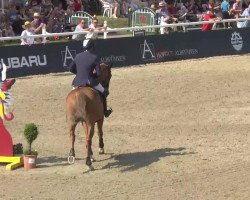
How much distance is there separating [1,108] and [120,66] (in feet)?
38.8

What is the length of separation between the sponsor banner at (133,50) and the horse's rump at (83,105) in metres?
9.19

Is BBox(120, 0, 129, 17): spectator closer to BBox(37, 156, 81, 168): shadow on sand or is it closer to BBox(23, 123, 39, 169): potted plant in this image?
BBox(37, 156, 81, 168): shadow on sand

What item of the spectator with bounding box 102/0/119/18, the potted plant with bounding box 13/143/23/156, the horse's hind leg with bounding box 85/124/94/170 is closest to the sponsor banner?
the potted plant with bounding box 13/143/23/156

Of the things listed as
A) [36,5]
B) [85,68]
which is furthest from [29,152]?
[36,5]

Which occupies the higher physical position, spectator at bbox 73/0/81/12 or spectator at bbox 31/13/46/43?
spectator at bbox 73/0/81/12

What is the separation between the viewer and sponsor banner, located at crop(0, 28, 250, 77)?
2117 cm

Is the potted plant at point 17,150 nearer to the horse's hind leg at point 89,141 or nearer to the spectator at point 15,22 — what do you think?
the horse's hind leg at point 89,141

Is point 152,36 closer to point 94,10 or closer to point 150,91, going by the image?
point 150,91

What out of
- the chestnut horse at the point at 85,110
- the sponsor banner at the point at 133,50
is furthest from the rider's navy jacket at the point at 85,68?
the sponsor banner at the point at 133,50

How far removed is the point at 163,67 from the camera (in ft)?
77.6

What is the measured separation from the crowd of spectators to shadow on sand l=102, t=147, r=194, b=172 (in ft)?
33.5

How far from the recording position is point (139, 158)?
12.6 metres

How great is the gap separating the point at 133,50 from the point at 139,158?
11.6 meters

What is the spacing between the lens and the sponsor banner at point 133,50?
69.5 feet
